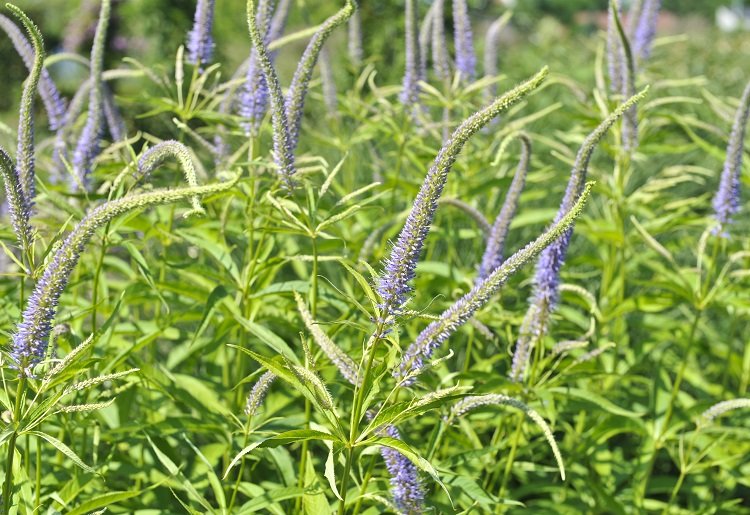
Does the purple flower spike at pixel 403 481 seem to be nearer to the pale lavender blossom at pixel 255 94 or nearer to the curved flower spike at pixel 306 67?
the curved flower spike at pixel 306 67

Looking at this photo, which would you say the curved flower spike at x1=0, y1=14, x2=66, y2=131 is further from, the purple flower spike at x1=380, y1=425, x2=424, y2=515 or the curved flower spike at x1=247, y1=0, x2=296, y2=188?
the purple flower spike at x1=380, y1=425, x2=424, y2=515

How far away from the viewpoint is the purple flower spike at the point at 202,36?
3.96 metres

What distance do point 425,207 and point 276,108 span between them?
2.75ft

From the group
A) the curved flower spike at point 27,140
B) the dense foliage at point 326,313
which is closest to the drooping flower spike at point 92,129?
the dense foliage at point 326,313

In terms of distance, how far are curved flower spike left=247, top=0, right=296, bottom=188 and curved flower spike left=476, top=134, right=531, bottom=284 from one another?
0.82 meters

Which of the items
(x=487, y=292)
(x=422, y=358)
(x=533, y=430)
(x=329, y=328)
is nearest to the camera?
(x=487, y=292)

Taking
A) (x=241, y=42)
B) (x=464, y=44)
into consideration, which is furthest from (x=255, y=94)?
(x=241, y=42)

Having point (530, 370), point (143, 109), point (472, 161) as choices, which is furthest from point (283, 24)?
point (143, 109)

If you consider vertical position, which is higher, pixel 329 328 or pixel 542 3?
pixel 542 3

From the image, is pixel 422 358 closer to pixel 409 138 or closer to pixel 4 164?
pixel 4 164

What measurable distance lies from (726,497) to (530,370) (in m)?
2.23

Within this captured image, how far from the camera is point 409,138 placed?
488cm

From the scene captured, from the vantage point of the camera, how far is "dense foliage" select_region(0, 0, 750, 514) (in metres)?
2.57

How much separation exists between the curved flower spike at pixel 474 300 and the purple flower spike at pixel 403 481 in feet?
0.83
